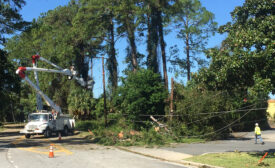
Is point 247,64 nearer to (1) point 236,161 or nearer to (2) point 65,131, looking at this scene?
(1) point 236,161

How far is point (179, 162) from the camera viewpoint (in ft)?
45.5

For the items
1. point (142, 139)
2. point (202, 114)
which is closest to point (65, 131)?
point (142, 139)

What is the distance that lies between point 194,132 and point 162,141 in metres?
4.06

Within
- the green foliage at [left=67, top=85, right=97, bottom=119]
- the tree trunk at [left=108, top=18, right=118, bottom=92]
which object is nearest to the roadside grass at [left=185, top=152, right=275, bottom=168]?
the green foliage at [left=67, top=85, right=97, bottom=119]

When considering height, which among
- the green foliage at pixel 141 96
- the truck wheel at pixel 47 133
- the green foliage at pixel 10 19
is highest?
the green foliage at pixel 10 19

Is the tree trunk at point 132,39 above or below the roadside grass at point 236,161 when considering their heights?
above

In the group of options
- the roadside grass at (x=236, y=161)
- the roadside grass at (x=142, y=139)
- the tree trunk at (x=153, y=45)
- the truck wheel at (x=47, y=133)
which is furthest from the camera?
the tree trunk at (x=153, y=45)

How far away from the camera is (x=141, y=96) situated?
1115 inches

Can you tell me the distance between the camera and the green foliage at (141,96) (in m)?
27.8

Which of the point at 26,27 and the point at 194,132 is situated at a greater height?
the point at 26,27

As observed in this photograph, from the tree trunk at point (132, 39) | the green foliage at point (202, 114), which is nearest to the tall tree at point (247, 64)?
the green foliage at point (202, 114)

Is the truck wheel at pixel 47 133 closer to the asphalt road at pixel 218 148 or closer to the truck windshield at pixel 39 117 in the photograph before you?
the truck windshield at pixel 39 117

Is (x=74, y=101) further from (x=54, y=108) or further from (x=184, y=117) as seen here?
(x=184, y=117)

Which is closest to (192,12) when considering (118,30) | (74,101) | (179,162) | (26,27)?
(118,30)
